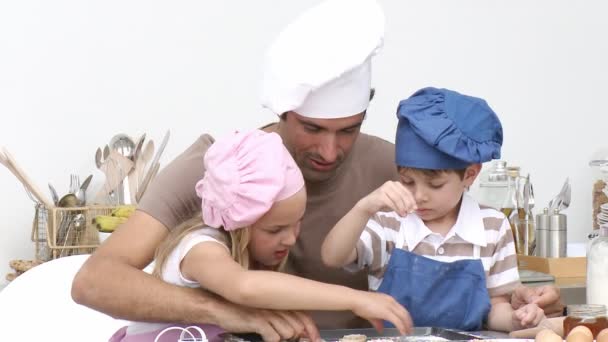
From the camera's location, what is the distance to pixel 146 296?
155cm

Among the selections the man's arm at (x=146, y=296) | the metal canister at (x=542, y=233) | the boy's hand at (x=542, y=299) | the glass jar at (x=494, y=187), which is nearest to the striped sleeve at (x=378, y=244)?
the boy's hand at (x=542, y=299)

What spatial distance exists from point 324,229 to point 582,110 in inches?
67.2

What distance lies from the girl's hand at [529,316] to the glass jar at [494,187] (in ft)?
3.75

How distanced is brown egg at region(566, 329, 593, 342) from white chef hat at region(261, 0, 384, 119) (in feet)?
2.25

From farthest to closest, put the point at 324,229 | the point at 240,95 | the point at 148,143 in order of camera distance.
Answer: the point at 240,95
the point at 148,143
the point at 324,229

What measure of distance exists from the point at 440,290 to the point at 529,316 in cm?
20

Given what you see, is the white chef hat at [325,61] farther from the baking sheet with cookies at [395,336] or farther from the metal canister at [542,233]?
the metal canister at [542,233]

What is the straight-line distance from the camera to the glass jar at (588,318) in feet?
4.13

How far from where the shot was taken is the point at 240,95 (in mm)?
2896

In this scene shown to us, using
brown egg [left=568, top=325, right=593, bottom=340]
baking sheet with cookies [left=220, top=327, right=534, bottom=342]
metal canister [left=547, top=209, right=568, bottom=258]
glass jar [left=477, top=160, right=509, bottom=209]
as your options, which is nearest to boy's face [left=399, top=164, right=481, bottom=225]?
baking sheet with cookies [left=220, top=327, right=534, bottom=342]

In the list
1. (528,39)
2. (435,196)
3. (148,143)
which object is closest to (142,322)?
(435,196)

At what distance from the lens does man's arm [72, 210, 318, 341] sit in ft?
4.56

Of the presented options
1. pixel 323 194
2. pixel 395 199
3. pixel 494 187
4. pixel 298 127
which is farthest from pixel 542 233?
pixel 395 199

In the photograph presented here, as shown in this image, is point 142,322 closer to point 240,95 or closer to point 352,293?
point 352,293
